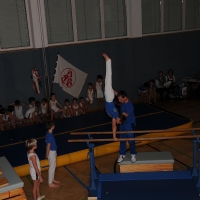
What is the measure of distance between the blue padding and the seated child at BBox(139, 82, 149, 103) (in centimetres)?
634

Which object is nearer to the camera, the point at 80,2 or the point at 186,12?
the point at 80,2

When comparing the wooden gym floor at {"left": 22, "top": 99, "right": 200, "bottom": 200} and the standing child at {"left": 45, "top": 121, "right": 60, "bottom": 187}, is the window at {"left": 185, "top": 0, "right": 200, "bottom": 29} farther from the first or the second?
the standing child at {"left": 45, "top": 121, "right": 60, "bottom": 187}

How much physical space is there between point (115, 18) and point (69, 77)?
120 inches

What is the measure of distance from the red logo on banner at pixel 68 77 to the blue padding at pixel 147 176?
5.41 metres

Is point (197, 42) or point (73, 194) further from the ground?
point (197, 42)

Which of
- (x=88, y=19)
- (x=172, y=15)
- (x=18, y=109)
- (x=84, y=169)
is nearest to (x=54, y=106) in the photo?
(x=18, y=109)

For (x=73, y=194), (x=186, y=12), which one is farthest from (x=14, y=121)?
(x=186, y=12)

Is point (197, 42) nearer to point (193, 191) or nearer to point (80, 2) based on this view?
point (80, 2)

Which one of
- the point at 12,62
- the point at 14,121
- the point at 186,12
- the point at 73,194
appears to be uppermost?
the point at 186,12

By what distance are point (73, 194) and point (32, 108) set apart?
4.77 meters

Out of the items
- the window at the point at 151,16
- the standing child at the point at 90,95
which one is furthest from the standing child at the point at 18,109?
the window at the point at 151,16

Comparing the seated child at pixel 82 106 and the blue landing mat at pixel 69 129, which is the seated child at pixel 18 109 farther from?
the seated child at pixel 82 106

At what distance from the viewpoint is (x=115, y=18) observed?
12.3 m

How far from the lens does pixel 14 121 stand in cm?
1026
